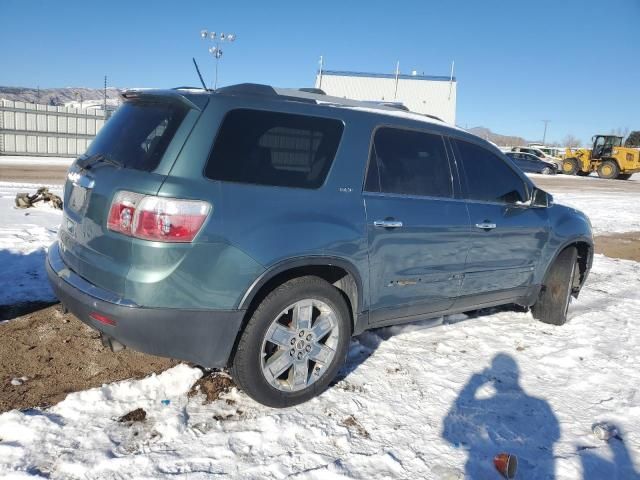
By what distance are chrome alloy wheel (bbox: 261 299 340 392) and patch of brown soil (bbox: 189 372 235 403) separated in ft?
1.31

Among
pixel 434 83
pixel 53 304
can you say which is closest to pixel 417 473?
pixel 53 304

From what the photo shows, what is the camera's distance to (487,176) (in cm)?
429

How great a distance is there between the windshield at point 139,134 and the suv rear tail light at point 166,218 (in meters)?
0.24

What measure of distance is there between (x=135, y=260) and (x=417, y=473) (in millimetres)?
1810

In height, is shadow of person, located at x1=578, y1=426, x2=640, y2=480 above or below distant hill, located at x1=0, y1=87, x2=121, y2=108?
below

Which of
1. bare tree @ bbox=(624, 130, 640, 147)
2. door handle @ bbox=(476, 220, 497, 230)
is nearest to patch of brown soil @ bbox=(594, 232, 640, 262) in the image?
door handle @ bbox=(476, 220, 497, 230)

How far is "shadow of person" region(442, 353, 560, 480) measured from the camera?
9.20 feet

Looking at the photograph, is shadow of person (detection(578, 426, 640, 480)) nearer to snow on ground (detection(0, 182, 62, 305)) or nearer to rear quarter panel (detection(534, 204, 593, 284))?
rear quarter panel (detection(534, 204, 593, 284))

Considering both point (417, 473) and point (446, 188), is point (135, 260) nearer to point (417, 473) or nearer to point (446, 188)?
point (417, 473)

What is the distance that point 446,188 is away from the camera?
3.93m

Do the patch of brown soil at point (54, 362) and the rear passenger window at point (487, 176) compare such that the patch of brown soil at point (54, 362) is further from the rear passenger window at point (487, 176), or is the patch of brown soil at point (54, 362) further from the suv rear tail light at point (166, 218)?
the rear passenger window at point (487, 176)

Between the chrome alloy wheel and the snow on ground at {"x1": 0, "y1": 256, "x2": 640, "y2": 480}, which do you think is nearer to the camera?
the snow on ground at {"x1": 0, "y1": 256, "x2": 640, "y2": 480}

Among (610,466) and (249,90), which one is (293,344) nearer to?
(249,90)

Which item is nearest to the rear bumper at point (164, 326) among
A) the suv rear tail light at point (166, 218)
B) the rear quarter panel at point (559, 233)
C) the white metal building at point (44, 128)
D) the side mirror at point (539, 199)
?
the suv rear tail light at point (166, 218)
